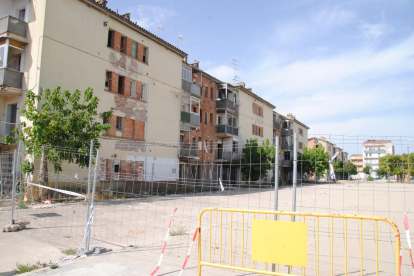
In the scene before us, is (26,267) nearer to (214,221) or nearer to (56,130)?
(214,221)

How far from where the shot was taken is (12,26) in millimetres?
19516

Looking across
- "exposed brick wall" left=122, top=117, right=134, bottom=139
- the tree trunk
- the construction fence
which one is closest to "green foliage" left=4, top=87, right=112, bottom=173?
the tree trunk

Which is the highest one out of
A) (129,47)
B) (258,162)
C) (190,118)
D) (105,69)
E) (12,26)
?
(129,47)

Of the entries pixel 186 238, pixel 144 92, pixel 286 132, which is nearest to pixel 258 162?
pixel 144 92

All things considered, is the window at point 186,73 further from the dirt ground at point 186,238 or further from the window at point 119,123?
the dirt ground at point 186,238

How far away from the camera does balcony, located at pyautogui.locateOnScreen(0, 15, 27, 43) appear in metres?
19.3

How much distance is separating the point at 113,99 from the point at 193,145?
11.1 m

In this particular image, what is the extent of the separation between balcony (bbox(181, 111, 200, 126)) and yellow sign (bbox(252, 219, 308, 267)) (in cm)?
2608

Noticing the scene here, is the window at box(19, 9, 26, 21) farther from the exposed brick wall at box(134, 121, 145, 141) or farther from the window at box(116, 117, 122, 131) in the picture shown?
the exposed brick wall at box(134, 121, 145, 141)

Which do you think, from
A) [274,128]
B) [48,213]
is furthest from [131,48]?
[274,128]

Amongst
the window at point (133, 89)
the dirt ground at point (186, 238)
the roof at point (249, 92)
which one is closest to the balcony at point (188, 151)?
the window at point (133, 89)

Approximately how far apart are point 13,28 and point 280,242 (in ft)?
69.7

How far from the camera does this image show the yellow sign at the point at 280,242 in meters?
4.86

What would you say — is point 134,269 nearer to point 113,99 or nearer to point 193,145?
point 113,99
